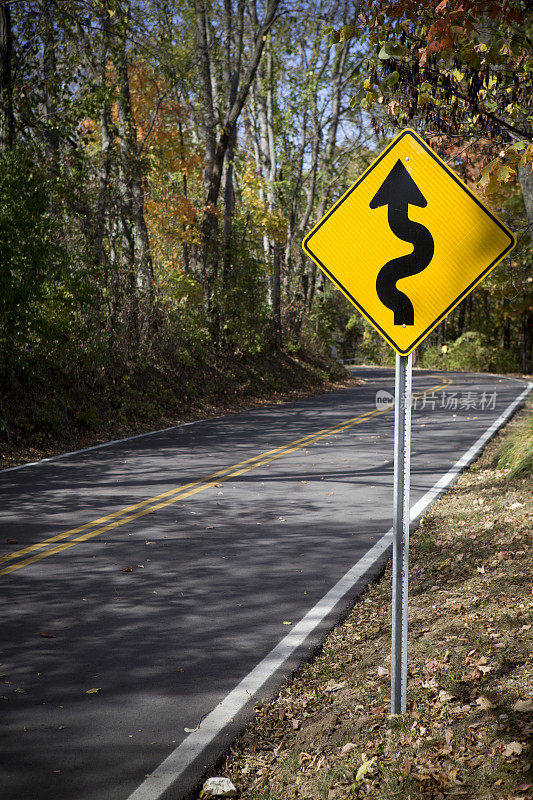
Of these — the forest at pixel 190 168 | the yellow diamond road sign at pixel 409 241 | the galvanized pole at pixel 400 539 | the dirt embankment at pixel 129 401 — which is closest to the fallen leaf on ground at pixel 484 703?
the galvanized pole at pixel 400 539

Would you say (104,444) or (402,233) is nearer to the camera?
(402,233)

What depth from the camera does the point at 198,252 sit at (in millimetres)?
24234

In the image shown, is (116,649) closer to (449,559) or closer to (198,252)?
(449,559)

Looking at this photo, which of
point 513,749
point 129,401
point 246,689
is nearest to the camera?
point 513,749

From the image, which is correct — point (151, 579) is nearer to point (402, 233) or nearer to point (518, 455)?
point (402, 233)

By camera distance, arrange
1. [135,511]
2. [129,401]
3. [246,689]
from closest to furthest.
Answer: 1. [246,689]
2. [135,511]
3. [129,401]

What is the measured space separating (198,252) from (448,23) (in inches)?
762

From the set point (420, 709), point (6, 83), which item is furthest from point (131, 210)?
point (420, 709)

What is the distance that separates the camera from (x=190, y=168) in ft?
94.2

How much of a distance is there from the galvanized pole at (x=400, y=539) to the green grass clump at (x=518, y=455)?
6047 millimetres

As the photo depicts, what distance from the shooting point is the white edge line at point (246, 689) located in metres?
3.52

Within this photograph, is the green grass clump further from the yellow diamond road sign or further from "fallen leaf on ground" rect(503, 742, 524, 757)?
"fallen leaf on ground" rect(503, 742, 524, 757)

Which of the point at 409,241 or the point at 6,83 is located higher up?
the point at 6,83

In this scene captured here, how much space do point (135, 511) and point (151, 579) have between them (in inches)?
94.3
